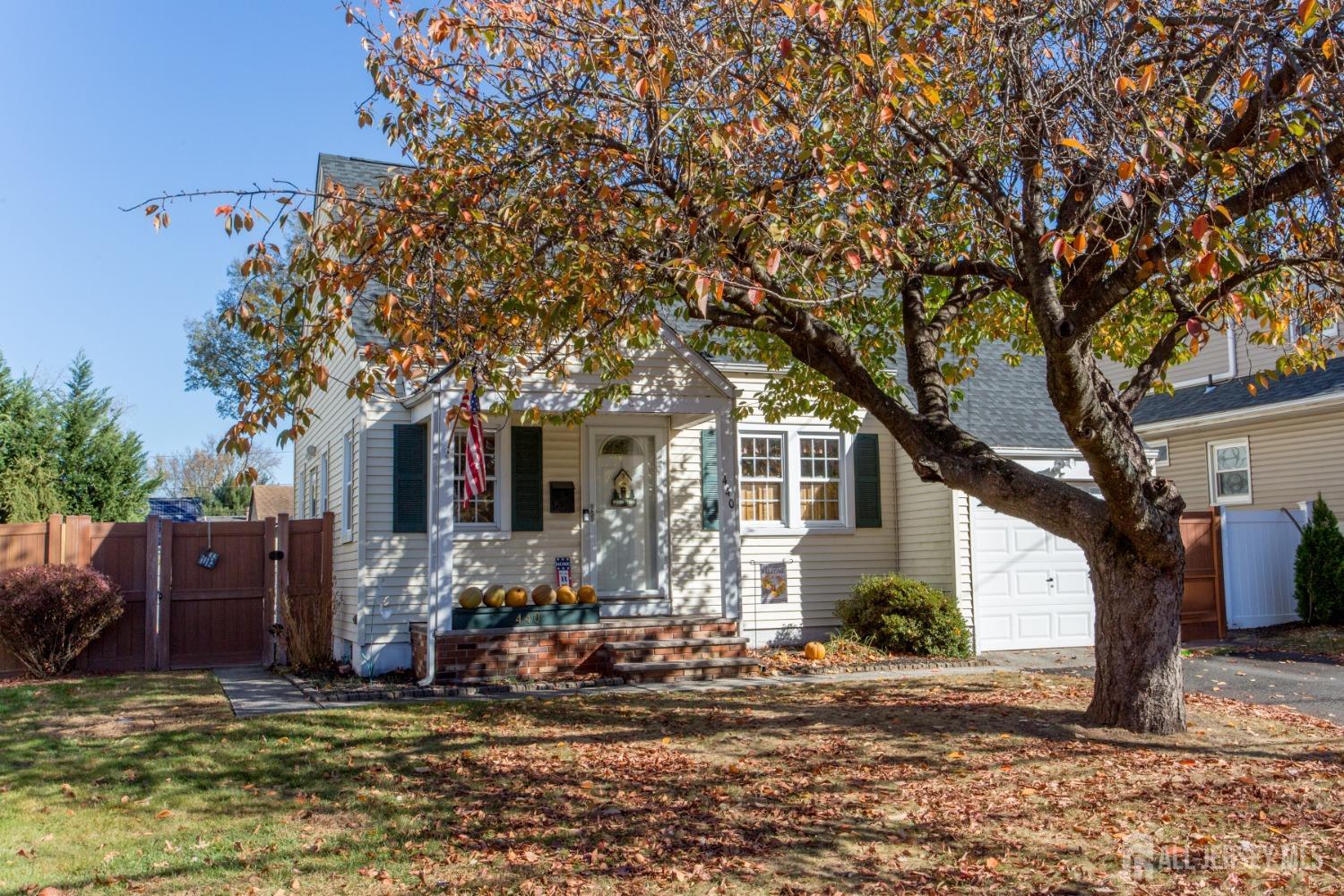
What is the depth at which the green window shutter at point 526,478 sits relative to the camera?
43.3 feet

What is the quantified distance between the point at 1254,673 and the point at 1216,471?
401 inches

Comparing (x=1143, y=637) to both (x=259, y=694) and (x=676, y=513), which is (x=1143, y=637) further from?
(x=259, y=694)

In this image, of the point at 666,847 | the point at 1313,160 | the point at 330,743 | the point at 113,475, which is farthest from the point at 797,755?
the point at 113,475

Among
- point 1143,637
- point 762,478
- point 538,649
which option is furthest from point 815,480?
point 1143,637

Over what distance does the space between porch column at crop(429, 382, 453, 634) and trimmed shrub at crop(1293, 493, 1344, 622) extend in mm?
13305

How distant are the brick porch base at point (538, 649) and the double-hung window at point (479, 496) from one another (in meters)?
1.44

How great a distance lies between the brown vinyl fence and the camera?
13516 millimetres

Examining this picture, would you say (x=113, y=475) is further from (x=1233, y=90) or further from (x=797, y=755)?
(x=1233, y=90)

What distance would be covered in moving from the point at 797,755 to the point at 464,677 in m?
4.96

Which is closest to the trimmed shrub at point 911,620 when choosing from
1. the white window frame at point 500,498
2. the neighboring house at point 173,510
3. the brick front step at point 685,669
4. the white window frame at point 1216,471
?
the brick front step at point 685,669

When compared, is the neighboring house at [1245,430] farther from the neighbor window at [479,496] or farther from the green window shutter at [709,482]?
the neighbor window at [479,496]

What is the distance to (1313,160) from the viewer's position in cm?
706

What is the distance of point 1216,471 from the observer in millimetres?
21094

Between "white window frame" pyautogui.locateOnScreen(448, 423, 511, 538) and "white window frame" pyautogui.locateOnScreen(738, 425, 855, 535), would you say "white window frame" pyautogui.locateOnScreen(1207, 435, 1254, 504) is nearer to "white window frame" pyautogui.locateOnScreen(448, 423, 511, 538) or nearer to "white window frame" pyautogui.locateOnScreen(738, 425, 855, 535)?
"white window frame" pyautogui.locateOnScreen(738, 425, 855, 535)
